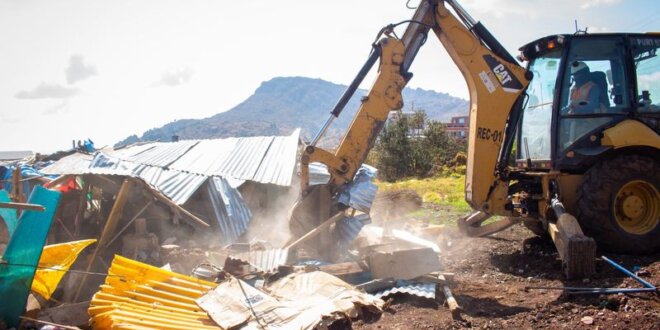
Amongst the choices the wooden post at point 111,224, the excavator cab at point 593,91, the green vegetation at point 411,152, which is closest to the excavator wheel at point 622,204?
the excavator cab at point 593,91

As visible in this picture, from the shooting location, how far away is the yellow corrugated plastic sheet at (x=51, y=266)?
16.4 feet

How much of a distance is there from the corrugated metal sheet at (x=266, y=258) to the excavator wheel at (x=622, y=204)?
372 cm

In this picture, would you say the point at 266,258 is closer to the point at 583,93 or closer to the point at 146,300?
the point at 146,300

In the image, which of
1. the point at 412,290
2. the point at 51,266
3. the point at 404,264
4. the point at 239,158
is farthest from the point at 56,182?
the point at 412,290

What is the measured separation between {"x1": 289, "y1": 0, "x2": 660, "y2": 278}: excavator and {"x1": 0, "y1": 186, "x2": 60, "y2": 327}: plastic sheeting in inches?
124

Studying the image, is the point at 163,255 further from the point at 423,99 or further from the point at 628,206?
the point at 423,99

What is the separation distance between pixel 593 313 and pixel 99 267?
6.39 meters

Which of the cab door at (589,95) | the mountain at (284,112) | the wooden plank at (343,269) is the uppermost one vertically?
the mountain at (284,112)

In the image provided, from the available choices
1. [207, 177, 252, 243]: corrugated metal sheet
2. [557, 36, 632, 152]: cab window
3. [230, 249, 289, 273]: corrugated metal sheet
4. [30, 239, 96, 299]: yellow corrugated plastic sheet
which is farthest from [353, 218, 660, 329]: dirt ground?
[207, 177, 252, 243]: corrugated metal sheet

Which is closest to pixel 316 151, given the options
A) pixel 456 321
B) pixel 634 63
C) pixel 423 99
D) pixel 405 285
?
pixel 405 285

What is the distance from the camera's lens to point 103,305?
456cm

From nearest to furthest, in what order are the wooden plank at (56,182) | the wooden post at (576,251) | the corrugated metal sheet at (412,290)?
the wooden post at (576,251) < the corrugated metal sheet at (412,290) < the wooden plank at (56,182)

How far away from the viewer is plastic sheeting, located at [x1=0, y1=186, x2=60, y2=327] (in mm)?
4312

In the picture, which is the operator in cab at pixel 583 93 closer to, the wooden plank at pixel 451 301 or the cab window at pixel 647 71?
the cab window at pixel 647 71
